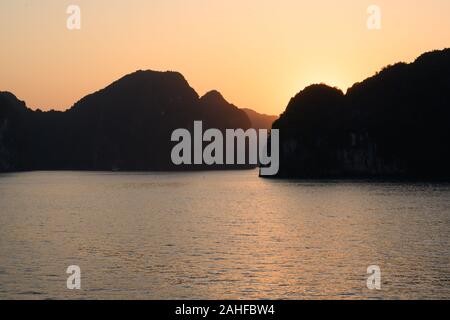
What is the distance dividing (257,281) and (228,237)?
96.2 ft

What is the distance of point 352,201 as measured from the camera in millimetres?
143875

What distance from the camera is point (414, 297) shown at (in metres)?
44.2

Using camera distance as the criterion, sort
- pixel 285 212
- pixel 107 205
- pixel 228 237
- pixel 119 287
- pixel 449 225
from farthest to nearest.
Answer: pixel 107 205, pixel 285 212, pixel 449 225, pixel 228 237, pixel 119 287

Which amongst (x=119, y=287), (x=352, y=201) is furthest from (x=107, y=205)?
(x=119, y=287)

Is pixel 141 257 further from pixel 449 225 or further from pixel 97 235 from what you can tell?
pixel 449 225

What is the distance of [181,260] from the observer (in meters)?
59.8

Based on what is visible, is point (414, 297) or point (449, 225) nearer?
point (414, 297)

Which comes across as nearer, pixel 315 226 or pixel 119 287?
pixel 119 287

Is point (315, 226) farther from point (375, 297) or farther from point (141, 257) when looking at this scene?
point (375, 297)

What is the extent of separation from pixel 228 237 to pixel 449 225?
109 ft
